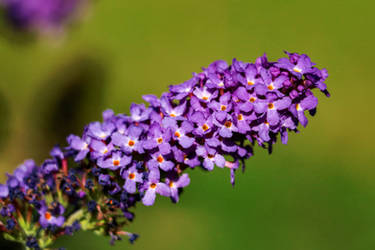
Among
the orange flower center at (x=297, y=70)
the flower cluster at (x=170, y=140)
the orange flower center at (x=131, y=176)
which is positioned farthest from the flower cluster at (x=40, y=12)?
the orange flower center at (x=297, y=70)

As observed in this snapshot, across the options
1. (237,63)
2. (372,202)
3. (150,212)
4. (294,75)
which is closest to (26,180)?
(237,63)

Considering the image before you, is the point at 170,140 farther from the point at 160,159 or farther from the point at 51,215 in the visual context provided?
the point at 51,215

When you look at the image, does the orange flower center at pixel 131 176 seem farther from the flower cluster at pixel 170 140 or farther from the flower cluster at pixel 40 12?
the flower cluster at pixel 40 12

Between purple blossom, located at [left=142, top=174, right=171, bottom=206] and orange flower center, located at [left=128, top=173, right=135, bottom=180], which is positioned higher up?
orange flower center, located at [left=128, top=173, right=135, bottom=180]

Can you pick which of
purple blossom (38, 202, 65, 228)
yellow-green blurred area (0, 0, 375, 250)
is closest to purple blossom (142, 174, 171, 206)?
purple blossom (38, 202, 65, 228)

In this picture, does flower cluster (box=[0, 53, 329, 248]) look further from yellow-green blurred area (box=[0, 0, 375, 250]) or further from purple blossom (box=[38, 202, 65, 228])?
yellow-green blurred area (box=[0, 0, 375, 250])

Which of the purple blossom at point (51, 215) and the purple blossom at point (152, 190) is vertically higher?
the purple blossom at point (51, 215)

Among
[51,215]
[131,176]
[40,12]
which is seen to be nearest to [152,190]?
[131,176]
